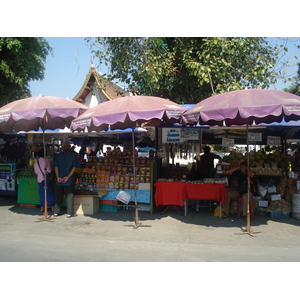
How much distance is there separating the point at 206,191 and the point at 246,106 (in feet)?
8.70

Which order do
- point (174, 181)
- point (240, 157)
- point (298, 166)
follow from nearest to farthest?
1. point (174, 181)
2. point (240, 157)
3. point (298, 166)

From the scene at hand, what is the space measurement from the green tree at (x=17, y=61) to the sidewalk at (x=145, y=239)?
744 cm

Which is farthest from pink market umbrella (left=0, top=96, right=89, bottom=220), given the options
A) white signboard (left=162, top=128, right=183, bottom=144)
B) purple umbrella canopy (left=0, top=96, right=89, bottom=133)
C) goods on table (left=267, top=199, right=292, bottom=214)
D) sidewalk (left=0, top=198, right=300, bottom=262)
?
goods on table (left=267, top=199, right=292, bottom=214)

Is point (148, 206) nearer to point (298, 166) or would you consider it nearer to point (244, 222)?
point (244, 222)

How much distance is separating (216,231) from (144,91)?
21.9ft

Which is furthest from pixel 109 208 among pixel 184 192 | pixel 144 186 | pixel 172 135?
pixel 172 135

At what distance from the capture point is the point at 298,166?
337 inches

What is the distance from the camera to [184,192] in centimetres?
697

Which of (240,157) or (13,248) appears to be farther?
(240,157)

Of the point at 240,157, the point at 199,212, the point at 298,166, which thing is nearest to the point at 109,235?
the point at 199,212

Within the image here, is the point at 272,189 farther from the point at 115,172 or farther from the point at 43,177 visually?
the point at 43,177

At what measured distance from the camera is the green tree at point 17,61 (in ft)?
39.0

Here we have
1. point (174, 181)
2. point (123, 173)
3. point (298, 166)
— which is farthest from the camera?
point (298, 166)

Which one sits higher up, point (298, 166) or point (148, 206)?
point (298, 166)
